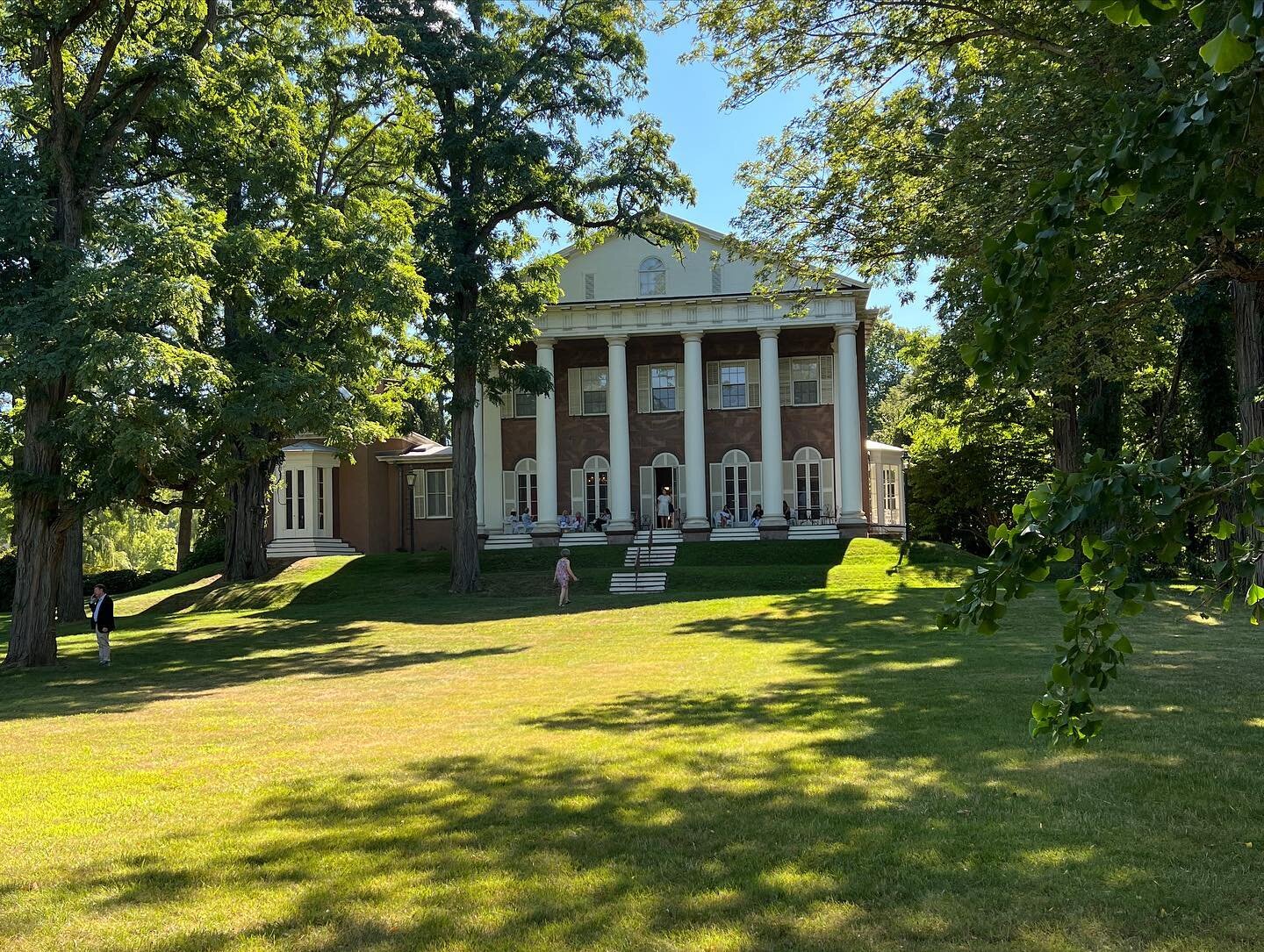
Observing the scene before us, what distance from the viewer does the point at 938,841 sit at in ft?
18.4

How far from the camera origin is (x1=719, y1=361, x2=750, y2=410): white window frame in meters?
40.1

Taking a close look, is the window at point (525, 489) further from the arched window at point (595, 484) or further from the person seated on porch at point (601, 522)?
the person seated on porch at point (601, 522)

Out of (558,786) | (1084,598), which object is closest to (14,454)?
(558,786)

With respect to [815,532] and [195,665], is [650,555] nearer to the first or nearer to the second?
[815,532]

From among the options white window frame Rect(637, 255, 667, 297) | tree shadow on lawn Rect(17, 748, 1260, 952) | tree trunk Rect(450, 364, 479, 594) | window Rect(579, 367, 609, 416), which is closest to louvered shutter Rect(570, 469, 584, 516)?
window Rect(579, 367, 609, 416)

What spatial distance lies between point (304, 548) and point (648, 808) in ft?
116

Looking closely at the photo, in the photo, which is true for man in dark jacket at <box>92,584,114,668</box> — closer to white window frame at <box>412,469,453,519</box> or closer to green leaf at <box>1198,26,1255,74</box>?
green leaf at <box>1198,26,1255,74</box>

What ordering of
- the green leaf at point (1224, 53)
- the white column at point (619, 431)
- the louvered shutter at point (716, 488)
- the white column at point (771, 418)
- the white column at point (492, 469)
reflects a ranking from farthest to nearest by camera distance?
the white column at point (492, 469) < the louvered shutter at point (716, 488) < the white column at point (619, 431) < the white column at point (771, 418) < the green leaf at point (1224, 53)

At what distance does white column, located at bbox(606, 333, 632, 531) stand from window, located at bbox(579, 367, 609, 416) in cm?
209

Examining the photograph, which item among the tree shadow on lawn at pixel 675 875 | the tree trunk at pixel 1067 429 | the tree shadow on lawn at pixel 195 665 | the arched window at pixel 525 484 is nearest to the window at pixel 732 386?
the arched window at pixel 525 484

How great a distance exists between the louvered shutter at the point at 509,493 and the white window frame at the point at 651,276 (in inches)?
353

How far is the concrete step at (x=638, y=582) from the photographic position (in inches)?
1165

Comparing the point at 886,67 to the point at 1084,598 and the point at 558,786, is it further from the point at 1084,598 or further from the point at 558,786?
the point at 1084,598

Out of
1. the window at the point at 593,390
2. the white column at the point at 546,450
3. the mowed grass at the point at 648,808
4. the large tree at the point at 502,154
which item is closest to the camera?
the mowed grass at the point at 648,808
